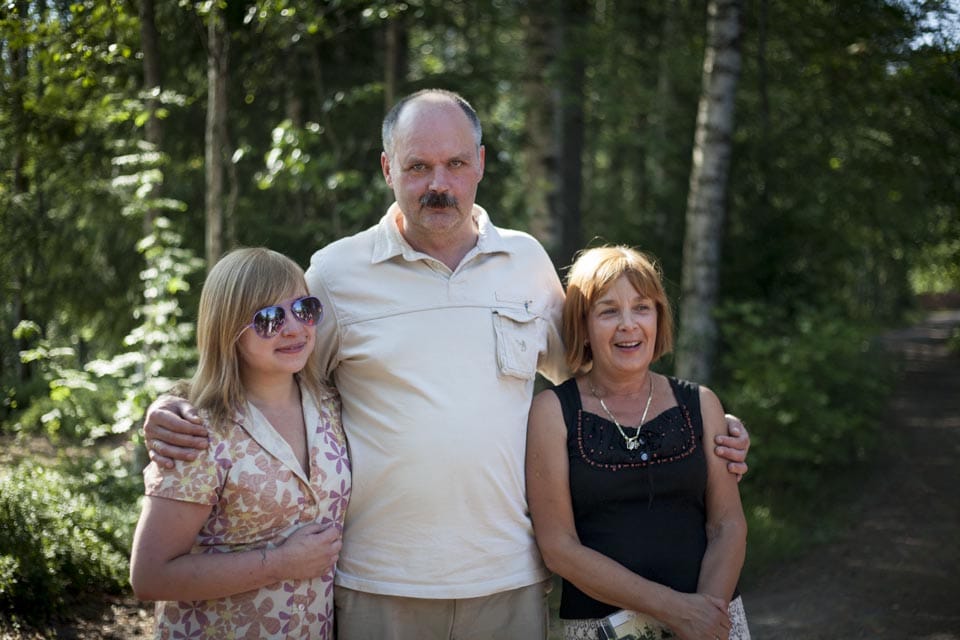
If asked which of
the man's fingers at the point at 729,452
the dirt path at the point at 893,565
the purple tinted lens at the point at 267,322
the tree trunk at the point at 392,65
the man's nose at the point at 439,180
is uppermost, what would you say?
the tree trunk at the point at 392,65

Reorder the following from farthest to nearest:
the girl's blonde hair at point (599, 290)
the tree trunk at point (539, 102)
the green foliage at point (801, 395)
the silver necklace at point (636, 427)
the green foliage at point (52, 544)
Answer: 1. the tree trunk at point (539, 102)
2. the green foliage at point (801, 395)
3. the green foliage at point (52, 544)
4. the girl's blonde hair at point (599, 290)
5. the silver necklace at point (636, 427)

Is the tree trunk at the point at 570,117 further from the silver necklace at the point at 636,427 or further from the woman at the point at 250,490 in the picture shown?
the woman at the point at 250,490

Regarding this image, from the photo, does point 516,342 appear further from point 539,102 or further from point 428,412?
point 539,102

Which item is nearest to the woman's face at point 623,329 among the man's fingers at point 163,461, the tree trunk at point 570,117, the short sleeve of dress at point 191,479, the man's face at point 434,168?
the man's face at point 434,168

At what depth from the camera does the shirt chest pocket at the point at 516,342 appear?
9.85ft

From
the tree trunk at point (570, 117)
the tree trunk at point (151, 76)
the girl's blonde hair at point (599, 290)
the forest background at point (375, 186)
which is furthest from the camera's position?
the tree trunk at point (570, 117)

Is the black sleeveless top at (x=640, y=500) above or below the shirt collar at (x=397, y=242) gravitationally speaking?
below

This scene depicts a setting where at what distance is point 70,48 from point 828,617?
17.6 ft

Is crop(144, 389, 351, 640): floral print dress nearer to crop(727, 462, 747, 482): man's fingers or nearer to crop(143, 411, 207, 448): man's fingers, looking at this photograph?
crop(143, 411, 207, 448): man's fingers

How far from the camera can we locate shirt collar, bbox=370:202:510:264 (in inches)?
120

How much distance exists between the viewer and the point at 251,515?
103 inches

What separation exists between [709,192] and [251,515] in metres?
5.76

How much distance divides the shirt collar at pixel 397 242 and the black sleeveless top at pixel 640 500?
68 cm

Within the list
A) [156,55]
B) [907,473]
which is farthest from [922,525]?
[156,55]
